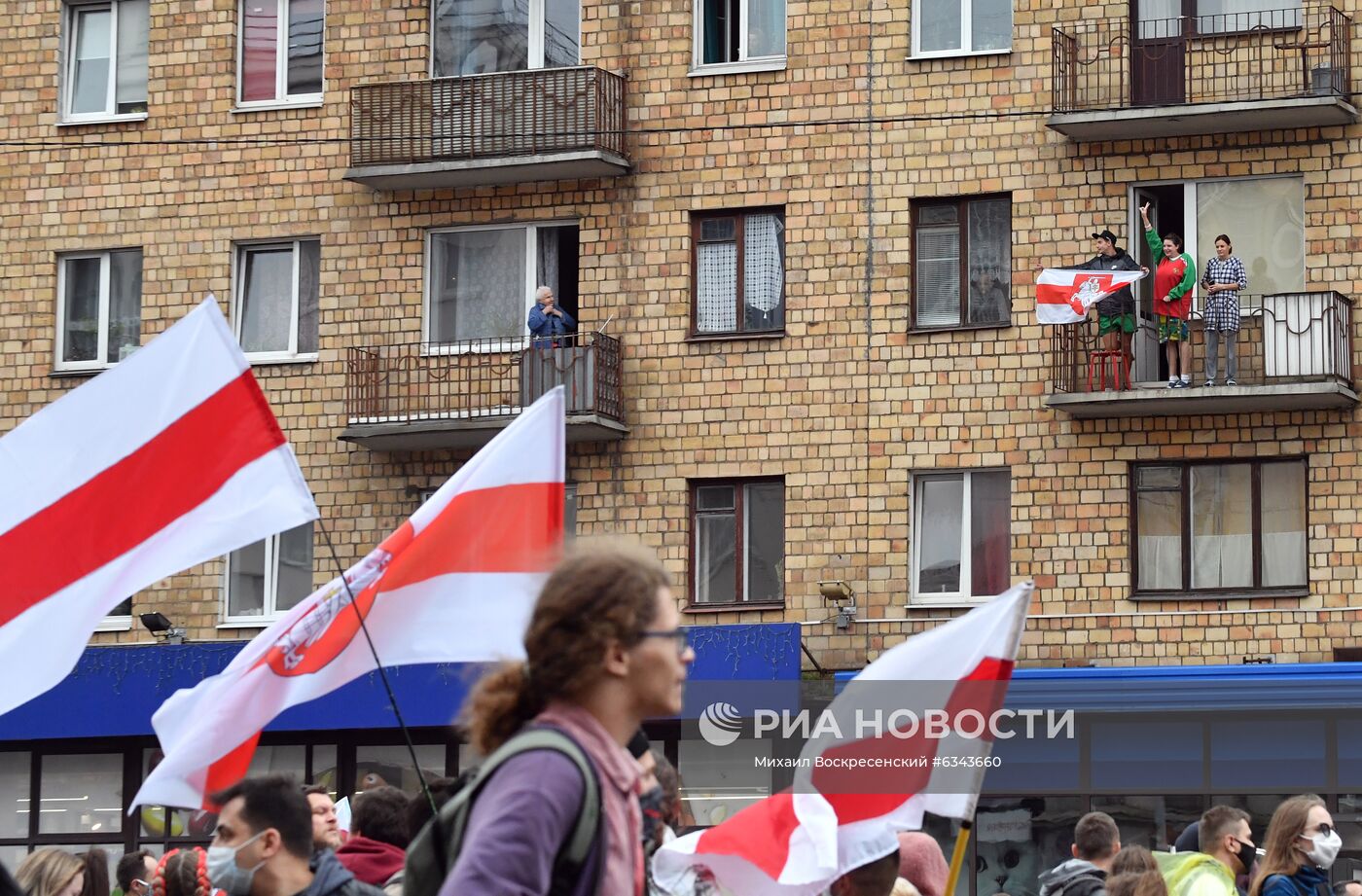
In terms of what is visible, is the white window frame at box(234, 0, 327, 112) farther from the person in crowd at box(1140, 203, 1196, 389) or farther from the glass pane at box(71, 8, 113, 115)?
the person in crowd at box(1140, 203, 1196, 389)

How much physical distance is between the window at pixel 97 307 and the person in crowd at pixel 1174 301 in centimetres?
1210

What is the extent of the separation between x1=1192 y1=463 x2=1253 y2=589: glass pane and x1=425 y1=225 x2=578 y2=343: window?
7431mm

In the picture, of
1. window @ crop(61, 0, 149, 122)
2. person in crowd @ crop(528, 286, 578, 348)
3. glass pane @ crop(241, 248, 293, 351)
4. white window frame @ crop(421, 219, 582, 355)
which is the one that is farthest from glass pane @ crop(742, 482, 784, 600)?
window @ crop(61, 0, 149, 122)

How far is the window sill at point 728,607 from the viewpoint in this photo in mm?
27375

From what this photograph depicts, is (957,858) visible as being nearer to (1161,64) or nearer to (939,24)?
(1161,64)

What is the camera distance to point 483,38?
29266 mm

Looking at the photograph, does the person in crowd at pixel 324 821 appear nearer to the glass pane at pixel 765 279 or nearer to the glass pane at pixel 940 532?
the glass pane at pixel 940 532

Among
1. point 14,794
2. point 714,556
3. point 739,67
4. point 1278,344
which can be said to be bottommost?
point 14,794

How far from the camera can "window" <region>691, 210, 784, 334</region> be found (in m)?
27.9

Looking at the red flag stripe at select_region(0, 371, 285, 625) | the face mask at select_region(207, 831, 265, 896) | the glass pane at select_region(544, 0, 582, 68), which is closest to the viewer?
the face mask at select_region(207, 831, 265, 896)

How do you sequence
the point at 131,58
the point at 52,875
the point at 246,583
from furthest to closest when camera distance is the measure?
1. the point at 131,58
2. the point at 246,583
3. the point at 52,875

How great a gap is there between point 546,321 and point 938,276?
4.36m

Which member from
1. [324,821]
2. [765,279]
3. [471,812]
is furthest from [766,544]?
[471,812]

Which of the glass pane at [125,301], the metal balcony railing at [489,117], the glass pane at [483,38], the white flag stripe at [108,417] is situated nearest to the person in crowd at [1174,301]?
the metal balcony railing at [489,117]
